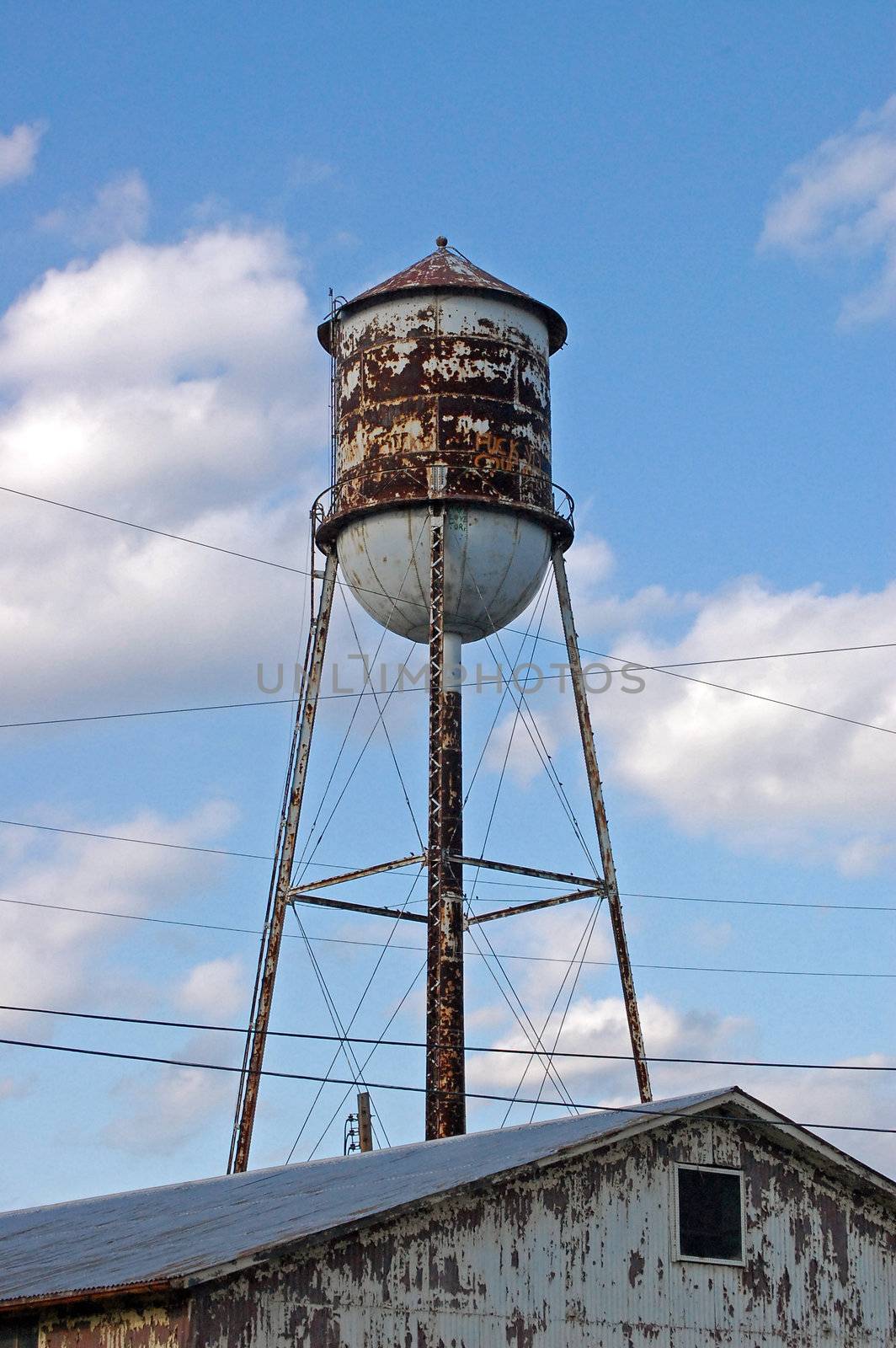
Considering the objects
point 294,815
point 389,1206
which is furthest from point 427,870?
point 389,1206

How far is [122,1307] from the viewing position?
57.1 ft

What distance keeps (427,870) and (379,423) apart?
670 cm

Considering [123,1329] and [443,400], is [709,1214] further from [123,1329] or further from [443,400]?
[443,400]

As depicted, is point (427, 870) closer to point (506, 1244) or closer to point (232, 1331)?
point (506, 1244)

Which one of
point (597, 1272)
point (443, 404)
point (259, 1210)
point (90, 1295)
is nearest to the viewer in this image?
point (90, 1295)

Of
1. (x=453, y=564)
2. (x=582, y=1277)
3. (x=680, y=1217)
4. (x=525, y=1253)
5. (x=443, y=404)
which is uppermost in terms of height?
(x=443, y=404)

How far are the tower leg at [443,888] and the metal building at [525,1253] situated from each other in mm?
4835

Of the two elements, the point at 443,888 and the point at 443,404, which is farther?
→ the point at 443,404

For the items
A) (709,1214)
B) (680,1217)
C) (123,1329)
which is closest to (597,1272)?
(680,1217)

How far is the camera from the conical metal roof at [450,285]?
1211 inches

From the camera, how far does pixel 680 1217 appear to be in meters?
20.0

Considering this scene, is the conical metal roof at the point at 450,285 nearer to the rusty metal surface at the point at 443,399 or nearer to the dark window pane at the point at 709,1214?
the rusty metal surface at the point at 443,399

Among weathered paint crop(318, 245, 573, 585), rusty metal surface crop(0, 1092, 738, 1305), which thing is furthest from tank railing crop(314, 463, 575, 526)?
→ rusty metal surface crop(0, 1092, 738, 1305)

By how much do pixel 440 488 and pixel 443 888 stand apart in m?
5.73
